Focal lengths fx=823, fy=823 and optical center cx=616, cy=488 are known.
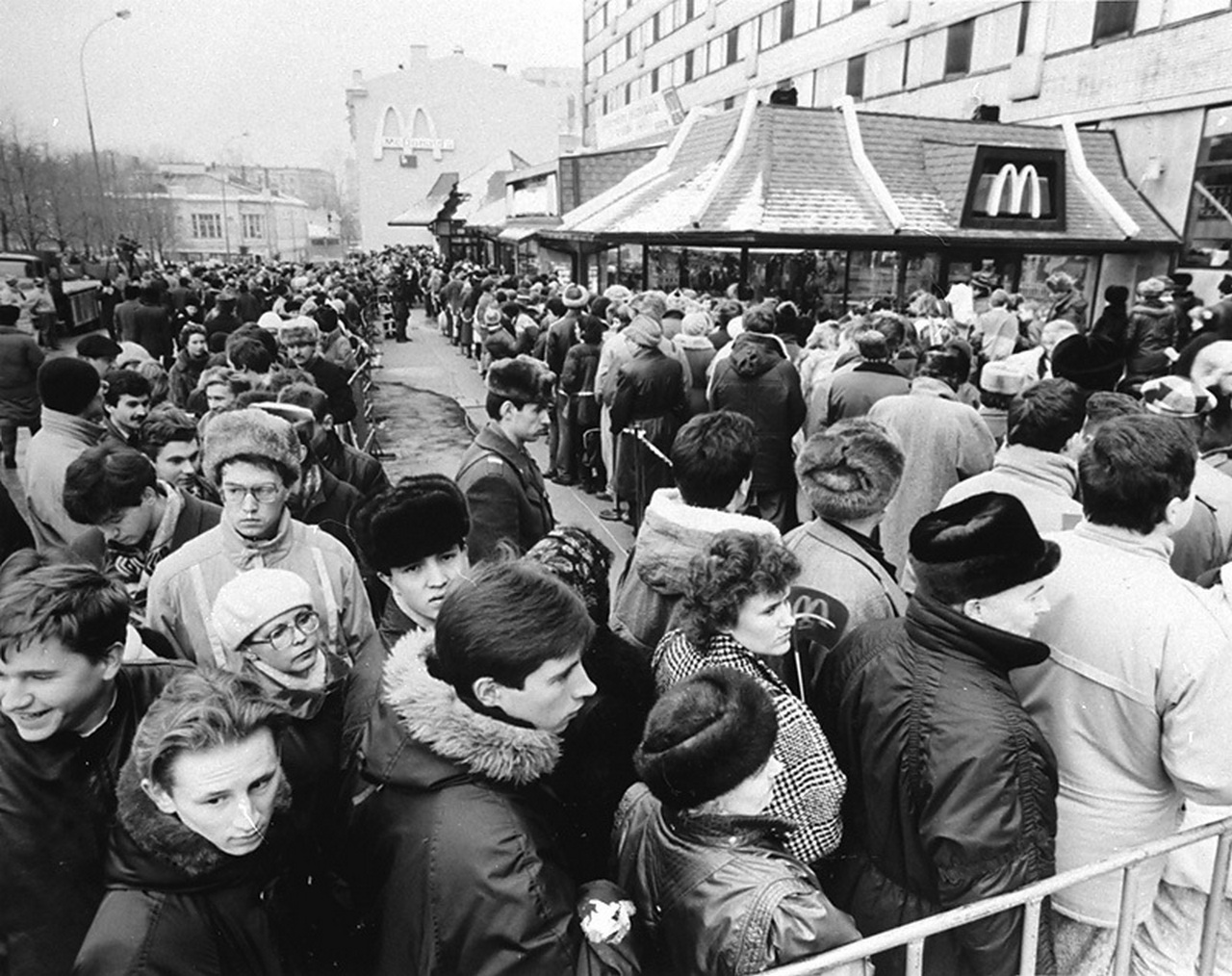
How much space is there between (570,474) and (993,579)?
291 inches

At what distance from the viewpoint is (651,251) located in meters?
16.7

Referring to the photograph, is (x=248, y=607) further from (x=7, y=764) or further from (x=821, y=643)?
(x=821, y=643)

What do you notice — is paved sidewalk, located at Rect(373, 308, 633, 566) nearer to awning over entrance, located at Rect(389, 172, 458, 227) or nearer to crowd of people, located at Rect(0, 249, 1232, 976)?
crowd of people, located at Rect(0, 249, 1232, 976)

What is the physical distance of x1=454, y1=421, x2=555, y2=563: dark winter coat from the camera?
11.7 ft

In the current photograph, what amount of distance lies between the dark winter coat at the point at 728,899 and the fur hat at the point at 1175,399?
2.80 m

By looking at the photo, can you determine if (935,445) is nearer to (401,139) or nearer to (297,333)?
(297,333)

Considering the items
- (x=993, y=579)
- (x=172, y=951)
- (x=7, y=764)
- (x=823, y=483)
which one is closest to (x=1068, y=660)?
(x=993, y=579)

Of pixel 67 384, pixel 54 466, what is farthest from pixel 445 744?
pixel 67 384

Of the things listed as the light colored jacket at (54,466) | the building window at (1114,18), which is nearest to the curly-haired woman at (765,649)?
the light colored jacket at (54,466)

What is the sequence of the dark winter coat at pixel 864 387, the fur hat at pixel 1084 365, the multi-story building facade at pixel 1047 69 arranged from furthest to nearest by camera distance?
the multi-story building facade at pixel 1047 69
the dark winter coat at pixel 864 387
the fur hat at pixel 1084 365

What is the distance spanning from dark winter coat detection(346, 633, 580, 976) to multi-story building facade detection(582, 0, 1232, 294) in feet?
49.7

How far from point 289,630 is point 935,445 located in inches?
140

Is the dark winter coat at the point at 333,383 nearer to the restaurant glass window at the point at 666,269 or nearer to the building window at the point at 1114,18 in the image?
the restaurant glass window at the point at 666,269

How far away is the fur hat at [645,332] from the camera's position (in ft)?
21.4
